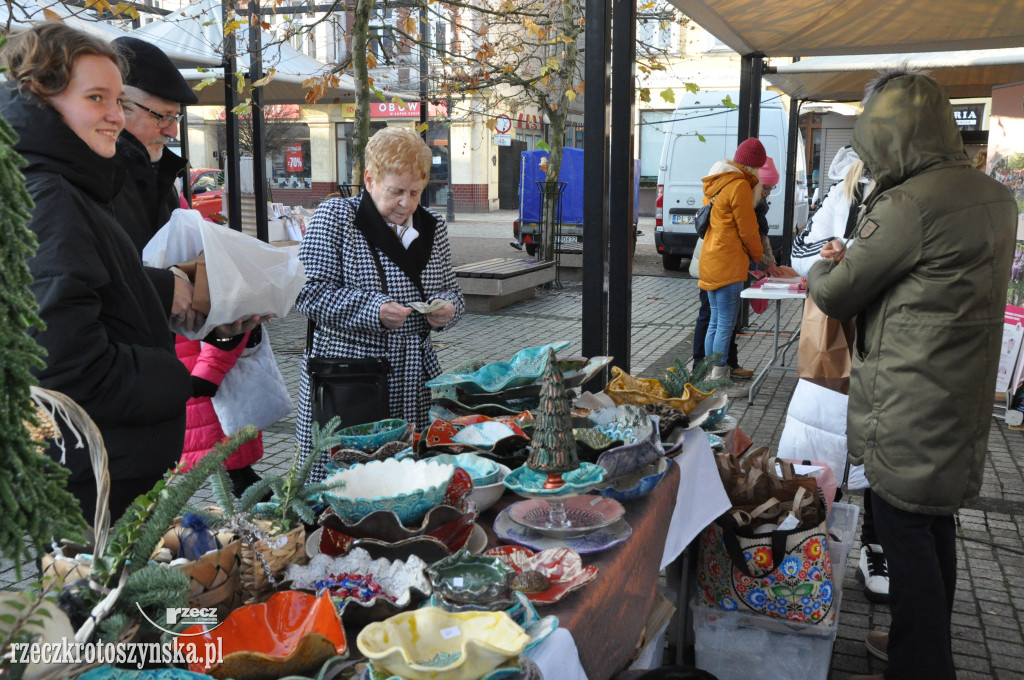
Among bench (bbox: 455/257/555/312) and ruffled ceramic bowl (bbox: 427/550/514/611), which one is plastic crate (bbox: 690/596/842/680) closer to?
ruffled ceramic bowl (bbox: 427/550/514/611)

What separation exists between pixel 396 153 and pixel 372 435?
104cm

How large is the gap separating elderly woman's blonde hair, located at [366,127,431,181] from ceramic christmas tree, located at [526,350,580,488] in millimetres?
1232

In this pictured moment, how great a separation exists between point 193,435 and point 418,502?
151 centimetres

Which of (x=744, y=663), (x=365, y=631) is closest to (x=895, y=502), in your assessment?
(x=744, y=663)

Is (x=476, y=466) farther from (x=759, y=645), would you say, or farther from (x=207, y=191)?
(x=207, y=191)

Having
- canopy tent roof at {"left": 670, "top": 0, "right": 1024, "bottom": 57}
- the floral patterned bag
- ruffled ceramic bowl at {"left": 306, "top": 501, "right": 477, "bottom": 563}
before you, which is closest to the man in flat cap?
ruffled ceramic bowl at {"left": 306, "top": 501, "right": 477, "bottom": 563}

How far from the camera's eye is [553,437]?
6.28 ft

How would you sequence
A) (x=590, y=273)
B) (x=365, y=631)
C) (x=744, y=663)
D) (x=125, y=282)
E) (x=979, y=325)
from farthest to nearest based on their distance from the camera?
1. (x=590, y=273)
2. (x=744, y=663)
3. (x=979, y=325)
4. (x=125, y=282)
5. (x=365, y=631)

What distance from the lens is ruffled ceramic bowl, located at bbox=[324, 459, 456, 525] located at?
1743 millimetres

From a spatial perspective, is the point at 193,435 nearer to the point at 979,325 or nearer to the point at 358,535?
the point at 358,535

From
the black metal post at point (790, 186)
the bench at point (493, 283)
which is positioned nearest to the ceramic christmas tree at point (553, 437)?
the bench at point (493, 283)

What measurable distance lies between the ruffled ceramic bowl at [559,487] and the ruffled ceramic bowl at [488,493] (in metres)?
0.06

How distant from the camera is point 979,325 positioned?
7.94 ft

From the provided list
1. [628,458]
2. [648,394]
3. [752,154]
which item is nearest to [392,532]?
[628,458]
